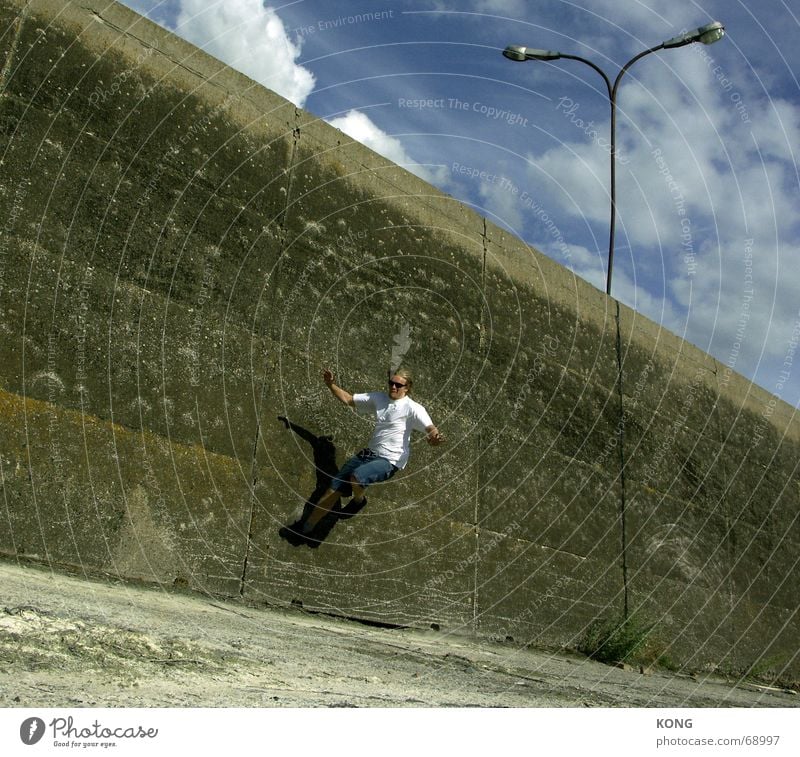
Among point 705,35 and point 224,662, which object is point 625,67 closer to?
point 705,35

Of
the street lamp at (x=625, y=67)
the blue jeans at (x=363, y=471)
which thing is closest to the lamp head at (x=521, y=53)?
the street lamp at (x=625, y=67)

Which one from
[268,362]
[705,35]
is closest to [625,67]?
[705,35]

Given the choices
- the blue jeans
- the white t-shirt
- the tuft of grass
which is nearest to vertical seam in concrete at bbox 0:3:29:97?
the white t-shirt

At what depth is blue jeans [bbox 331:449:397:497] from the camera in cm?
572

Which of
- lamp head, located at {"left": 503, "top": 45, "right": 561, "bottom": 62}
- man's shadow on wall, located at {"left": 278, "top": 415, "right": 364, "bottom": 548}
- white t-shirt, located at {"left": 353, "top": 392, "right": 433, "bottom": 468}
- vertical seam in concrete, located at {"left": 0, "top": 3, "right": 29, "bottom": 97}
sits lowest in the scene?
man's shadow on wall, located at {"left": 278, "top": 415, "right": 364, "bottom": 548}

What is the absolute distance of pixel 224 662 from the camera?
3.14 m

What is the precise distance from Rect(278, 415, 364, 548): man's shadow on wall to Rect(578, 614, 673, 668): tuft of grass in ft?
9.77

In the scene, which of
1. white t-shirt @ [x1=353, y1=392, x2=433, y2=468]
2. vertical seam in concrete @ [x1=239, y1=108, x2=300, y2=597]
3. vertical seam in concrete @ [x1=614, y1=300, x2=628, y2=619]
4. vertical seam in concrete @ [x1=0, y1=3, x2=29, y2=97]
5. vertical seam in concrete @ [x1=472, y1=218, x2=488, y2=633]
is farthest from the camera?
vertical seam in concrete @ [x1=614, y1=300, x2=628, y2=619]

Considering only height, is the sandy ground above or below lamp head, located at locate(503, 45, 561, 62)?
below

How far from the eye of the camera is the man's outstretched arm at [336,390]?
219 inches

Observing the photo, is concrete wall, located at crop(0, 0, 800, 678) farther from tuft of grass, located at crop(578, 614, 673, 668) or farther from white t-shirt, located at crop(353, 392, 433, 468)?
white t-shirt, located at crop(353, 392, 433, 468)
